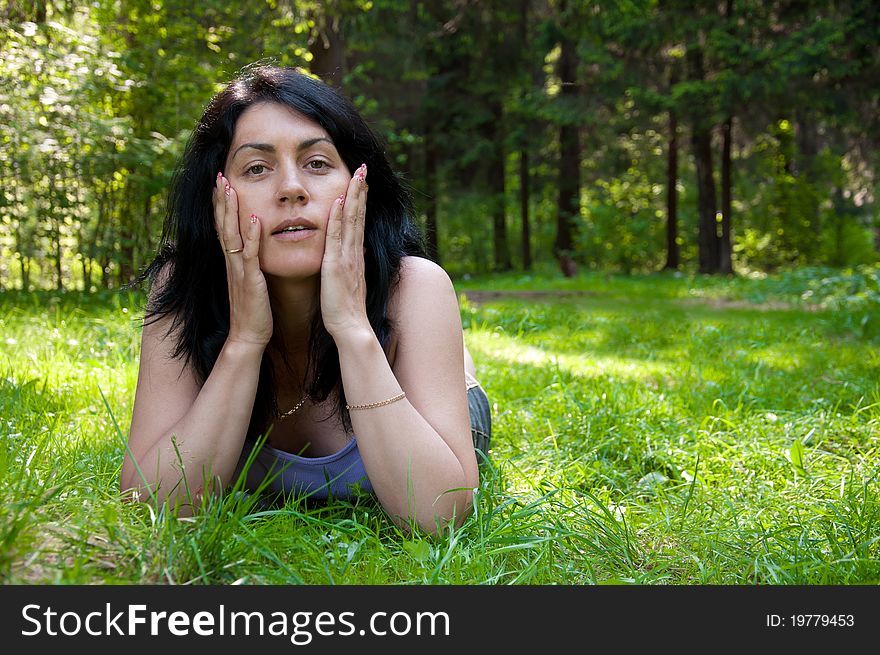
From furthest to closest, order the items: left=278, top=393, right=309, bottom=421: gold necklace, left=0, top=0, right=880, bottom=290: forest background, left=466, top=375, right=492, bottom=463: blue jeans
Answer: left=0, top=0, right=880, bottom=290: forest background, left=466, top=375, right=492, bottom=463: blue jeans, left=278, top=393, right=309, bottom=421: gold necklace

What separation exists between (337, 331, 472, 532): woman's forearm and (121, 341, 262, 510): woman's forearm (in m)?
0.27

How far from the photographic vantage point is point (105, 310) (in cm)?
584

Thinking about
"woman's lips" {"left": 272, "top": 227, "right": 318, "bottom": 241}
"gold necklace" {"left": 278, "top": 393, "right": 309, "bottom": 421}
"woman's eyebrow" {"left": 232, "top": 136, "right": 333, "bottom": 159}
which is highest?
"woman's eyebrow" {"left": 232, "top": 136, "right": 333, "bottom": 159}

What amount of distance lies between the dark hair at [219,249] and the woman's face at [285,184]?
0.07 meters

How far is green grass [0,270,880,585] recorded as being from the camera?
1.56 metres

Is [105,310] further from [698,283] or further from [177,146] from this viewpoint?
Answer: [698,283]

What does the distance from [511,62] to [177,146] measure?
34.4 ft

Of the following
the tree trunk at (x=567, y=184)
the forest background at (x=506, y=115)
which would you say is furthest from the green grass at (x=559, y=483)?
the tree trunk at (x=567, y=184)

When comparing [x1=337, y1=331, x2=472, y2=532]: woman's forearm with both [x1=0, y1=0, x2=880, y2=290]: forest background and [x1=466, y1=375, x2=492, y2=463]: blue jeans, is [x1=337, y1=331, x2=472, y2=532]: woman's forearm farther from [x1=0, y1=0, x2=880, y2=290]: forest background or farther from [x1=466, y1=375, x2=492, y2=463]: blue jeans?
[x1=0, y1=0, x2=880, y2=290]: forest background

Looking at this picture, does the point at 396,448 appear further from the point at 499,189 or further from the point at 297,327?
the point at 499,189

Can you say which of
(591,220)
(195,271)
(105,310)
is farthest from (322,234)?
(591,220)

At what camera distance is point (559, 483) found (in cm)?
261

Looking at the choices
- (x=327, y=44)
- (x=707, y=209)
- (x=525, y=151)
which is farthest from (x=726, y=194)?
(x=327, y=44)

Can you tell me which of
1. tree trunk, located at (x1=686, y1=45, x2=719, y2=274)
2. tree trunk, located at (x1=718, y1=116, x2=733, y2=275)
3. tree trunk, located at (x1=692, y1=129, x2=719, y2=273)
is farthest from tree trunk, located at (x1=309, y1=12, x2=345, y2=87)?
tree trunk, located at (x1=692, y1=129, x2=719, y2=273)
